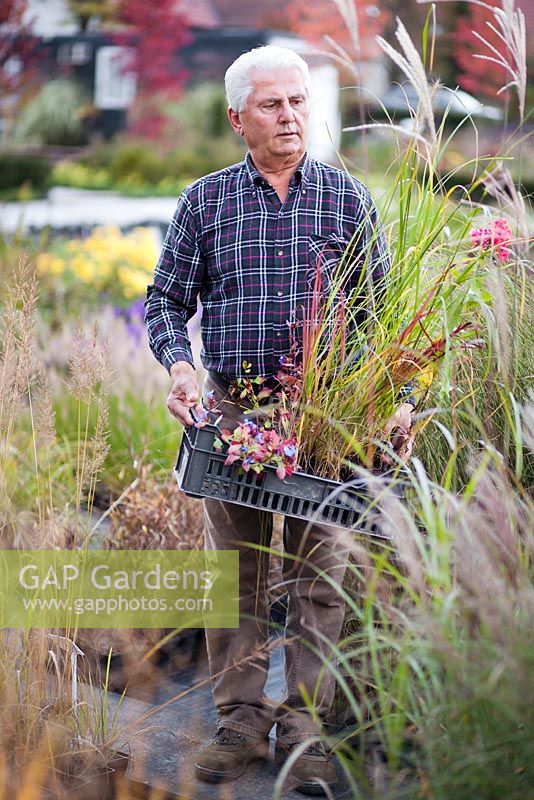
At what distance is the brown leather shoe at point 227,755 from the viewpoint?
2.90m

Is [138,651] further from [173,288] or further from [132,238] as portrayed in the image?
[132,238]

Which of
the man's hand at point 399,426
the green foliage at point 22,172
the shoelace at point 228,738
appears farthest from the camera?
the green foliage at point 22,172

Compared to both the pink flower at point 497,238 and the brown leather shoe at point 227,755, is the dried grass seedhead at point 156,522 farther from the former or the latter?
the pink flower at point 497,238

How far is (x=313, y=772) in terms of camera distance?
2.84m

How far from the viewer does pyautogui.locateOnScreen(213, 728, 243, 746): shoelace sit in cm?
300

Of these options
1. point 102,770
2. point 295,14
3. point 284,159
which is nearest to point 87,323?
point 284,159

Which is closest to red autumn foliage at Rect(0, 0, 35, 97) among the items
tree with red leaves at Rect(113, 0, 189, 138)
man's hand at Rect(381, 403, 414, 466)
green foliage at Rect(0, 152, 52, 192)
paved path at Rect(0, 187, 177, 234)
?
green foliage at Rect(0, 152, 52, 192)

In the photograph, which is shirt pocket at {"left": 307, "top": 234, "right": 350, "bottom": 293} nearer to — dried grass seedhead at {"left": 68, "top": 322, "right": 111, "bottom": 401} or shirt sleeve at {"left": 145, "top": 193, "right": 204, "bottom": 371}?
shirt sleeve at {"left": 145, "top": 193, "right": 204, "bottom": 371}

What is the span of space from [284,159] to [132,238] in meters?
5.16

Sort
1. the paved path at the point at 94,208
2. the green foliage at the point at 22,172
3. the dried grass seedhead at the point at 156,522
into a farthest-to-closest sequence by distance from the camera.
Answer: the green foliage at the point at 22,172
the paved path at the point at 94,208
the dried grass seedhead at the point at 156,522

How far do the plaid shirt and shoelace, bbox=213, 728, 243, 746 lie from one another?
980 mm

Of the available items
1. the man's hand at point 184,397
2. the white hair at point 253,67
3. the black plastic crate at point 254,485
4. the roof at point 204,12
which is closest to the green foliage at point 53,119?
the roof at point 204,12

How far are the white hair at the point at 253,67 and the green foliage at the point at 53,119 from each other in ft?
80.1

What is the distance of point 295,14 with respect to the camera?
2233 cm
